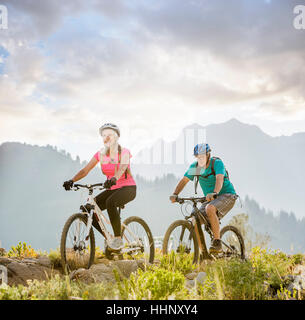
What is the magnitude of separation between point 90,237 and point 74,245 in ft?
1.63

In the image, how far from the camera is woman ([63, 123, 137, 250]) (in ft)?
21.9

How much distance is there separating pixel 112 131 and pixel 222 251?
313 cm

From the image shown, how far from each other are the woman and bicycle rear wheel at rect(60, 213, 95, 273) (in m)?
0.50

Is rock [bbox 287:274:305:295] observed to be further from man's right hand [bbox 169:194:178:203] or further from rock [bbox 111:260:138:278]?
rock [bbox 111:260:138:278]

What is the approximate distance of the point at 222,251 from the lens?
23.3ft

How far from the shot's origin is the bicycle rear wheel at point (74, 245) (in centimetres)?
575

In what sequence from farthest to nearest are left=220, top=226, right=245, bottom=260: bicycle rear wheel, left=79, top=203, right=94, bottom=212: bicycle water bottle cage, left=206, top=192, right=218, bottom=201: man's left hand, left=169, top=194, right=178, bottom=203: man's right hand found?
left=220, top=226, right=245, bottom=260: bicycle rear wheel, left=169, top=194, right=178, bottom=203: man's right hand, left=206, top=192, right=218, bottom=201: man's left hand, left=79, top=203, right=94, bottom=212: bicycle water bottle cage

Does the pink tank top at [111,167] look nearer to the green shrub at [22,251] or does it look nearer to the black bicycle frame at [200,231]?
the black bicycle frame at [200,231]

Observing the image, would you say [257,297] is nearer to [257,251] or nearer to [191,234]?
[191,234]

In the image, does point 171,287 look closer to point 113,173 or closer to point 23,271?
point 113,173

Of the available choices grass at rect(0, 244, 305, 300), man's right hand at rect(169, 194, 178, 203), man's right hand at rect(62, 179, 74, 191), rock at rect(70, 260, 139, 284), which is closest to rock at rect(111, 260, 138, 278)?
rock at rect(70, 260, 139, 284)

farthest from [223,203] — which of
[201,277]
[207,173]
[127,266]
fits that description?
[127,266]

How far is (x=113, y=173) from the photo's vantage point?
22.1 feet

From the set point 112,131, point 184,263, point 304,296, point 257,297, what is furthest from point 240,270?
point 112,131
